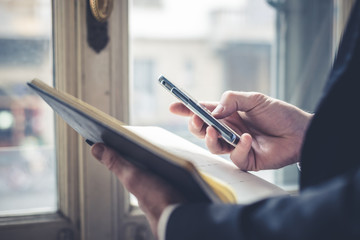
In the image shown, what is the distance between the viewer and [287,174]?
1.33 metres

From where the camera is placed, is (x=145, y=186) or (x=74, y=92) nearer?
(x=145, y=186)

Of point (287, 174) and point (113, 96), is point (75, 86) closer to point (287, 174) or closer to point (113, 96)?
point (113, 96)

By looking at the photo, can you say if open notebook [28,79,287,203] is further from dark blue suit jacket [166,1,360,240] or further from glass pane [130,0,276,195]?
glass pane [130,0,276,195]

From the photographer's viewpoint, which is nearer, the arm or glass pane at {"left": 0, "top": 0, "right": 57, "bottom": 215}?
the arm

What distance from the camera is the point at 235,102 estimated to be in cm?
80

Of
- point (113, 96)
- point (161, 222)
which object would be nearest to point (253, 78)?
point (113, 96)

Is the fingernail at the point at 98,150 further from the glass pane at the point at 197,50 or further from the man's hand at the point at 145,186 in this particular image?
the glass pane at the point at 197,50

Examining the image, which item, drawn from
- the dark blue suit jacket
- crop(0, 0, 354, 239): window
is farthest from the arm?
crop(0, 0, 354, 239): window

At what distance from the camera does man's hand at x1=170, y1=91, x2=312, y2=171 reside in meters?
0.80

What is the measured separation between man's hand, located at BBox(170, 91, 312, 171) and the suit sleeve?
0.36 meters

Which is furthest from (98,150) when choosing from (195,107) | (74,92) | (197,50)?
(197,50)

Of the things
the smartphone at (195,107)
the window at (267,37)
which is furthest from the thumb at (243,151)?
the window at (267,37)

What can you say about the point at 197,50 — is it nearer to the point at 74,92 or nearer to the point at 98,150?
the point at 74,92

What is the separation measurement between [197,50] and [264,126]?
0.87 meters
